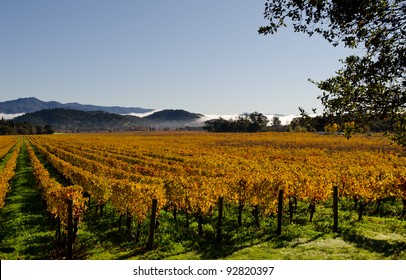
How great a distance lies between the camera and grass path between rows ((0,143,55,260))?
14.9 metres

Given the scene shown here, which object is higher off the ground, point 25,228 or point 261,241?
point 261,241

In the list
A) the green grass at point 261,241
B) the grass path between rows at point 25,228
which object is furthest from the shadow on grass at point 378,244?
the grass path between rows at point 25,228

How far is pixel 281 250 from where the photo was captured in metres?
14.2

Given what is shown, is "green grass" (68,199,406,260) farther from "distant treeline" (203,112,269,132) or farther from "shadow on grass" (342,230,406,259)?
"distant treeline" (203,112,269,132)

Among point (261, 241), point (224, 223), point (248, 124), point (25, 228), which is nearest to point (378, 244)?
point (261, 241)

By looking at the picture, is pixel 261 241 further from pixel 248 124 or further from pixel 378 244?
pixel 248 124

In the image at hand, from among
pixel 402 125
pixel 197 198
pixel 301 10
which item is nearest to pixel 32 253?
pixel 197 198

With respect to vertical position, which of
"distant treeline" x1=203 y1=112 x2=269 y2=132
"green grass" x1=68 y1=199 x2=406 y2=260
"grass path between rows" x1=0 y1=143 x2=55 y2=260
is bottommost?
"grass path between rows" x1=0 y1=143 x2=55 y2=260

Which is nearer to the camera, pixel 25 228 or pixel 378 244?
pixel 378 244

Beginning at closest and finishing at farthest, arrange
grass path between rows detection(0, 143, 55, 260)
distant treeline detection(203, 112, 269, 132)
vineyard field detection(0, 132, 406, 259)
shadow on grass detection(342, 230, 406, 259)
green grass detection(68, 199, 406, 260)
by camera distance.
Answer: shadow on grass detection(342, 230, 406, 259), green grass detection(68, 199, 406, 260), vineyard field detection(0, 132, 406, 259), grass path between rows detection(0, 143, 55, 260), distant treeline detection(203, 112, 269, 132)

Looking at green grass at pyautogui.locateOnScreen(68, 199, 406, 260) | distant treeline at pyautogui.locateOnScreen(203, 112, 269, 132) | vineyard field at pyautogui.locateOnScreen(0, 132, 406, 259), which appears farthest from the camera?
distant treeline at pyautogui.locateOnScreen(203, 112, 269, 132)

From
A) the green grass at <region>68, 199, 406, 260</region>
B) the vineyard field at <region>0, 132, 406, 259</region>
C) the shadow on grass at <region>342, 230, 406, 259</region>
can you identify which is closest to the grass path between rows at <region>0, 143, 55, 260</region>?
the vineyard field at <region>0, 132, 406, 259</region>

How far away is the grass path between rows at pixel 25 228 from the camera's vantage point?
14.9 meters

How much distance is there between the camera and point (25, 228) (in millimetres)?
18188
